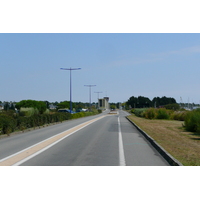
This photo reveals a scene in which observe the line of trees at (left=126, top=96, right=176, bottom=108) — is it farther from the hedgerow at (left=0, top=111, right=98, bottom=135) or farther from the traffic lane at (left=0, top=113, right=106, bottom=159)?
the traffic lane at (left=0, top=113, right=106, bottom=159)

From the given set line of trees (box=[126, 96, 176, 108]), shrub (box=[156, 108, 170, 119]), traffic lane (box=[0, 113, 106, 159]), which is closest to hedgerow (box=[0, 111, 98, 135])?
traffic lane (box=[0, 113, 106, 159])

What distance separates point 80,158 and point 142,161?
2091 mm

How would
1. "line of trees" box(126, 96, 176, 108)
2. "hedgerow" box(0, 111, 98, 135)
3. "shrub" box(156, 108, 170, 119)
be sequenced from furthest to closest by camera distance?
"line of trees" box(126, 96, 176, 108) → "shrub" box(156, 108, 170, 119) → "hedgerow" box(0, 111, 98, 135)

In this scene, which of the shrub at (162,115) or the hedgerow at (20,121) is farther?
the shrub at (162,115)

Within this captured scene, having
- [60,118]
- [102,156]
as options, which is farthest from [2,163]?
[60,118]

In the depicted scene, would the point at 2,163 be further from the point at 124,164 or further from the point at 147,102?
the point at 147,102

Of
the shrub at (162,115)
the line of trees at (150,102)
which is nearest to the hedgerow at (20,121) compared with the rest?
the shrub at (162,115)

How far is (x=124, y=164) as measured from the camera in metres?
9.55

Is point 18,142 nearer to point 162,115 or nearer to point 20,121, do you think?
point 20,121

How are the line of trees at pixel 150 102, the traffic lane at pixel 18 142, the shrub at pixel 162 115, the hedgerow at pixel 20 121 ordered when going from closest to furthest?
the traffic lane at pixel 18 142 → the hedgerow at pixel 20 121 → the shrub at pixel 162 115 → the line of trees at pixel 150 102

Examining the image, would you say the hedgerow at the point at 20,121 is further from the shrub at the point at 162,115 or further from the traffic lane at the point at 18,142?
the shrub at the point at 162,115

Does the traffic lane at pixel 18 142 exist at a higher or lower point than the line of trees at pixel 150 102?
lower

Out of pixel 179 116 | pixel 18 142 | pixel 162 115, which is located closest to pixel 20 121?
pixel 18 142

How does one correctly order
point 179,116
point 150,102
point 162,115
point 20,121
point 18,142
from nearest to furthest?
1. point 18,142
2. point 20,121
3. point 179,116
4. point 162,115
5. point 150,102
